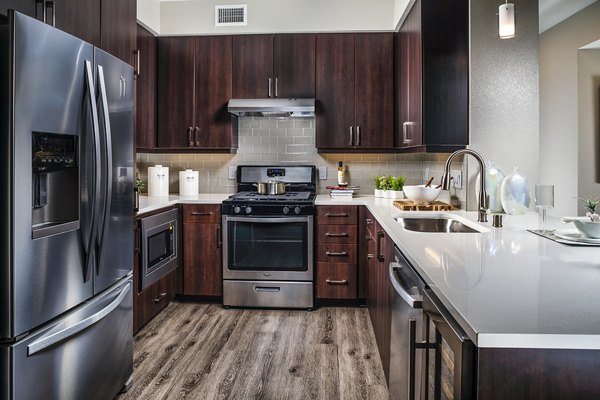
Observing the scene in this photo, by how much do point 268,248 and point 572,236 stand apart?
2.28 metres

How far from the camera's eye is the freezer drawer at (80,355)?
60.7 inches

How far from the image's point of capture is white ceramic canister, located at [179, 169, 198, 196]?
4023mm

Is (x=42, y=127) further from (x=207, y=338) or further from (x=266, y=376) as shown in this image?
(x=207, y=338)

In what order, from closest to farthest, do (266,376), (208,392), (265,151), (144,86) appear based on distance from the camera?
(208,392) < (266,376) < (144,86) < (265,151)

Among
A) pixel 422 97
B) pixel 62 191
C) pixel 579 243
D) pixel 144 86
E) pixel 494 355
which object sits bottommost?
pixel 494 355

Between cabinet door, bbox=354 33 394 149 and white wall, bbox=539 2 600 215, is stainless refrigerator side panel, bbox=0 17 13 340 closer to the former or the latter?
cabinet door, bbox=354 33 394 149

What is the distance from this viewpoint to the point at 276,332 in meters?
3.19

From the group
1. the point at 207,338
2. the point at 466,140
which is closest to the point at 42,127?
the point at 207,338

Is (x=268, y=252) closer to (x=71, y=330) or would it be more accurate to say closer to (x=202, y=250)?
(x=202, y=250)

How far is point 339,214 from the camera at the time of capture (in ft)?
12.0

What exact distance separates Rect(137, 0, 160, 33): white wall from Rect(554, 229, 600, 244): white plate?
127 inches

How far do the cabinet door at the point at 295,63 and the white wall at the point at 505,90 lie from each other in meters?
1.45

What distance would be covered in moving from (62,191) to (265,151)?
8.49 feet

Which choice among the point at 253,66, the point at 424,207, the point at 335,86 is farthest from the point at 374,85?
the point at 424,207
